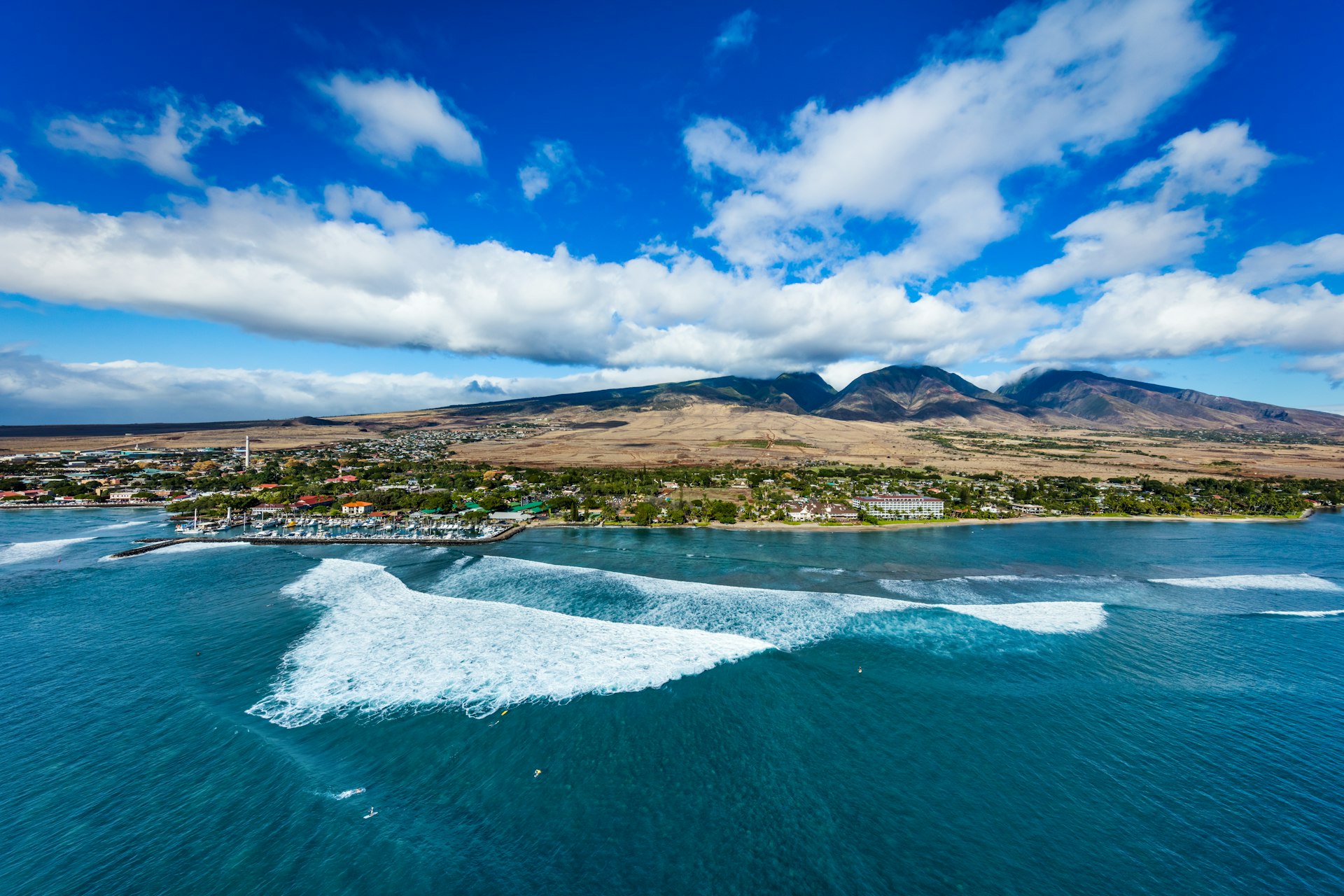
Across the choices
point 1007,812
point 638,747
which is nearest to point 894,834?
point 1007,812

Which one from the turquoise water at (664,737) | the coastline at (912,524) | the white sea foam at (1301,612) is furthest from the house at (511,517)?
the white sea foam at (1301,612)

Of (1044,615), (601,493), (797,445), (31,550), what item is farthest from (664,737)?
(797,445)

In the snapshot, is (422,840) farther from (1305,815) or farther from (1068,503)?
(1068,503)

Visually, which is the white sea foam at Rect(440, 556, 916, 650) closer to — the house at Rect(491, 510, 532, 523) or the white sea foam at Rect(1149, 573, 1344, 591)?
the house at Rect(491, 510, 532, 523)

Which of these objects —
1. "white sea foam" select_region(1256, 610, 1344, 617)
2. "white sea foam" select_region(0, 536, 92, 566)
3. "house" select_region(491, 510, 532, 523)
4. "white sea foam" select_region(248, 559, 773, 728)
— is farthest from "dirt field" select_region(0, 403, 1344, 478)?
"white sea foam" select_region(248, 559, 773, 728)

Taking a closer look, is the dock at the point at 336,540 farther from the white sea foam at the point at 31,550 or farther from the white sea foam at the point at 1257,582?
the white sea foam at the point at 1257,582

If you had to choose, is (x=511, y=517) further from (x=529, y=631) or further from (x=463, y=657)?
(x=463, y=657)

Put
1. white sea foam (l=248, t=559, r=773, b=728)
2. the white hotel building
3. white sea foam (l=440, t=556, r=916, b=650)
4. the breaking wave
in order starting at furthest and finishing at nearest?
the white hotel building, white sea foam (l=440, t=556, r=916, b=650), the breaking wave, white sea foam (l=248, t=559, r=773, b=728)
